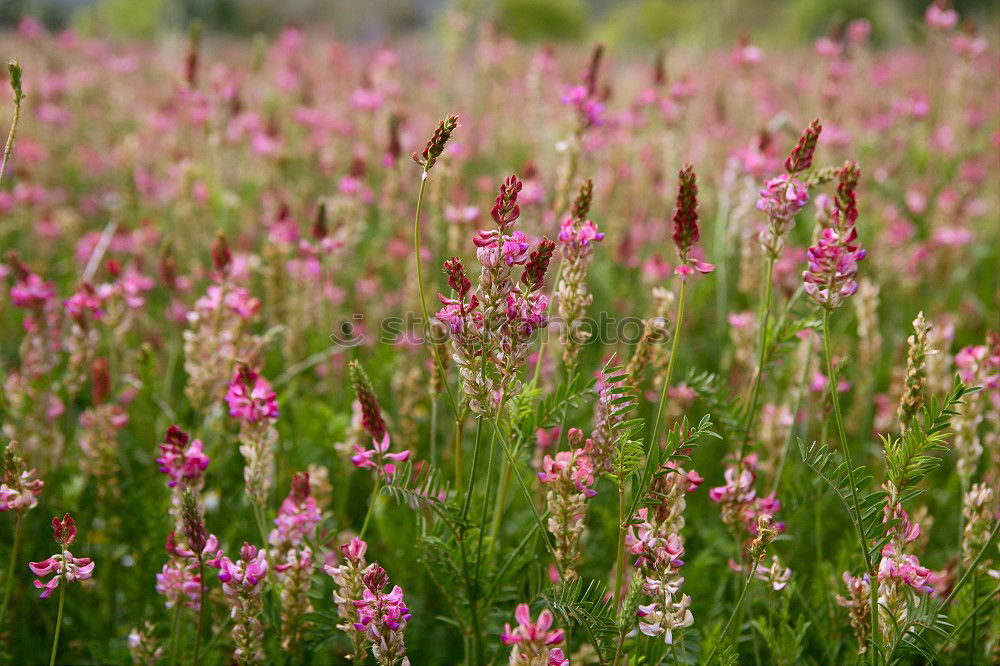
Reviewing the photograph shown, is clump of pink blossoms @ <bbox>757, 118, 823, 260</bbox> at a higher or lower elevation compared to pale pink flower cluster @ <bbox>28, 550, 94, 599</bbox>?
higher

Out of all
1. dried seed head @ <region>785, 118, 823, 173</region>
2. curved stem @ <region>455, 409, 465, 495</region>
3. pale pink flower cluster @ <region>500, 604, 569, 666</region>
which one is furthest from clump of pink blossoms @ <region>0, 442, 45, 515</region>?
dried seed head @ <region>785, 118, 823, 173</region>

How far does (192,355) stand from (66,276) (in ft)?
5.71

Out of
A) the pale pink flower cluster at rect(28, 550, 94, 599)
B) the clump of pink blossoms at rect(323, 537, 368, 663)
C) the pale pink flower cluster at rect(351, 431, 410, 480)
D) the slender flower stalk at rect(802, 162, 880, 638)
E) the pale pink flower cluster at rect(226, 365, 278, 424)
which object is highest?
the slender flower stalk at rect(802, 162, 880, 638)

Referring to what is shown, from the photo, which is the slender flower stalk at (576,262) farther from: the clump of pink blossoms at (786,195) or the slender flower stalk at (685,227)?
the clump of pink blossoms at (786,195)

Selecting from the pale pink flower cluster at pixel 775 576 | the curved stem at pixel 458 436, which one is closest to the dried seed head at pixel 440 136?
the curved stem at pixel 458 436

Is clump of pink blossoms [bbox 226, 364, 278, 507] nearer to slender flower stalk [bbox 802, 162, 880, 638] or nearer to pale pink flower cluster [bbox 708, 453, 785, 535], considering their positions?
pale pink flower cluster [bbox 708, 453, 785, 535]

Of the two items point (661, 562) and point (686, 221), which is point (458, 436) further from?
point (686, 221)

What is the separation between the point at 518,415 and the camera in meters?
1.47

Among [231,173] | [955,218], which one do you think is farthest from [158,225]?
[955,218]

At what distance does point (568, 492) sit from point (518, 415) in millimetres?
214

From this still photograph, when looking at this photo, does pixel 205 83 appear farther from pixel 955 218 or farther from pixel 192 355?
pixel 955 218

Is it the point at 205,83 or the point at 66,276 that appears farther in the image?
the point at 205,83

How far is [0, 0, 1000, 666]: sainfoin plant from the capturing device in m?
1.33

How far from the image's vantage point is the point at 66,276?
338 centimetres
